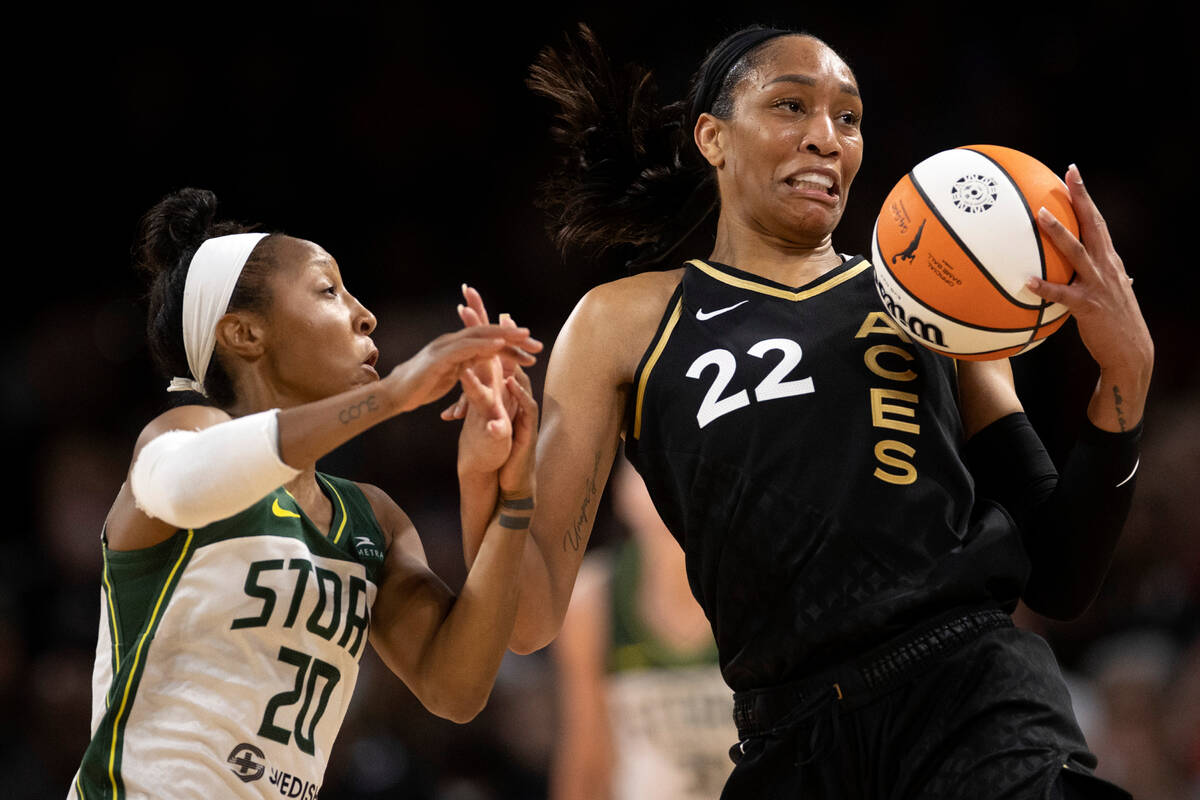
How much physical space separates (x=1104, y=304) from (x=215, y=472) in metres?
1.68

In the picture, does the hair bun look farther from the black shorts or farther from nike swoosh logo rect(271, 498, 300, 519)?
the black shorts

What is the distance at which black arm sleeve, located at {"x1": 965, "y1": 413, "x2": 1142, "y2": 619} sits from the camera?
289 centimetres

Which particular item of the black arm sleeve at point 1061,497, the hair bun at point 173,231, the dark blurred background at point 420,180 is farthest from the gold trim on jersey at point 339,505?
the dark blurred background at point 420,180

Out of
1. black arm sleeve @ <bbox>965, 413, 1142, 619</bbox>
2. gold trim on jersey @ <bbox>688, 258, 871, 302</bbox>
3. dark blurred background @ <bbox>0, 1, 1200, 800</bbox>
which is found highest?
gold trim on jersey @ <bbox>688, 258, 871, 302</bbox>

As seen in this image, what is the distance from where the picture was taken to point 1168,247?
7.59 meters

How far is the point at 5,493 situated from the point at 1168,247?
614 cm

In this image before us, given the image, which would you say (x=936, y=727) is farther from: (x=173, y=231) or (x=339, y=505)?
(x=173, y=231)

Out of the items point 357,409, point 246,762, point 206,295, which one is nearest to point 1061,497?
point 357,409

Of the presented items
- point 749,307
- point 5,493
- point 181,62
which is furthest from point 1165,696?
point 181,62

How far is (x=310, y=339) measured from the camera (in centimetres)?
304

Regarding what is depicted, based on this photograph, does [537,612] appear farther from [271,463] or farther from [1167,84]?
[1167,84]

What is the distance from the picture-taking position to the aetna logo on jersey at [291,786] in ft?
9.08

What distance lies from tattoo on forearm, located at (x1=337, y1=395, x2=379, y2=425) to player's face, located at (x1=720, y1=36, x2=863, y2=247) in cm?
108

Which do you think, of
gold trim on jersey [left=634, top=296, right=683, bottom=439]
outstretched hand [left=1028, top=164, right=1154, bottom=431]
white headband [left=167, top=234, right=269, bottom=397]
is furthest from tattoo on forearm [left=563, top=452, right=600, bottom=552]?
outstretched hand [left=1028, top=164, right=1154, bottom=431]
